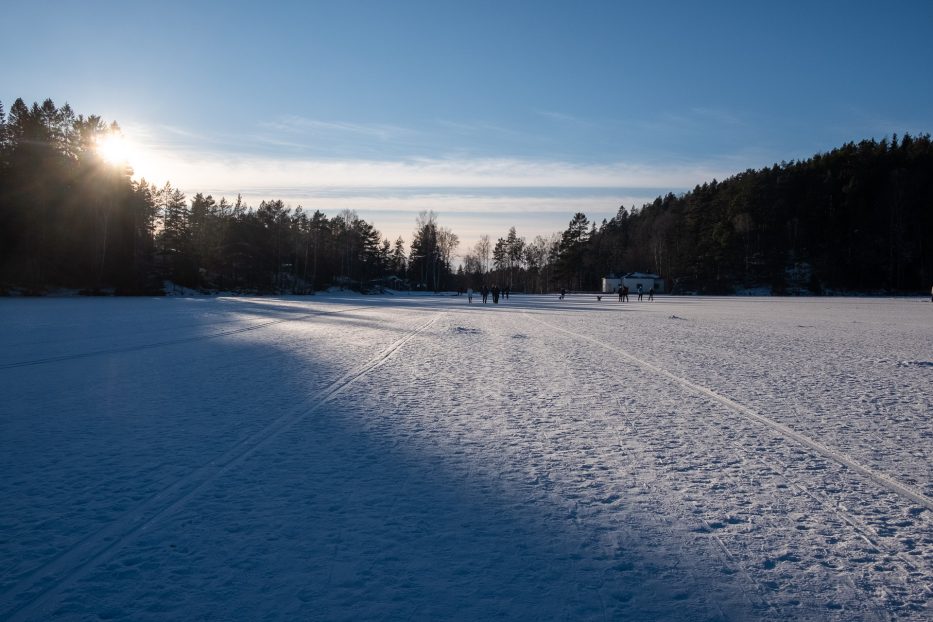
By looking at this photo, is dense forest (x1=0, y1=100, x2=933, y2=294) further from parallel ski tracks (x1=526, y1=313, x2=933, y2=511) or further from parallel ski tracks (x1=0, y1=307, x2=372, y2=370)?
parallel ski tracks (x1=526, y1=313, x2=933, y2=511)

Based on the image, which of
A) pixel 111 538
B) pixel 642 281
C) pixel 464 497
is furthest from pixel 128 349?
pixel 642 281

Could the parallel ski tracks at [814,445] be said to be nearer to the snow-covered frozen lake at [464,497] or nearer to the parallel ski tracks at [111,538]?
the snow-covered frozen lake at [464,497]

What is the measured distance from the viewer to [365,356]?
12.9 metres

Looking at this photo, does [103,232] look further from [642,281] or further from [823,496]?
[642,281]

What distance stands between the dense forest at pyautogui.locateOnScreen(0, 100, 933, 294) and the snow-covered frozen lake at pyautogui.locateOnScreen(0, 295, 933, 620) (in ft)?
162

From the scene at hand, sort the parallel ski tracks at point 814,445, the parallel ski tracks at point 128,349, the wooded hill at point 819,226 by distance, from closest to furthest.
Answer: the parallel ski tracks at point 814,445 → the parallel ski tracks at point 128,349 → the wooded hill at point 819,226

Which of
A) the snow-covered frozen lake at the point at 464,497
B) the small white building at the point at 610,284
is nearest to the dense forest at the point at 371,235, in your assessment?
the small white building at the point at 610,284

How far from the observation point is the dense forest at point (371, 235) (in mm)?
48406

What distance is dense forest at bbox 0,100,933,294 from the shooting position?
48.4 metres

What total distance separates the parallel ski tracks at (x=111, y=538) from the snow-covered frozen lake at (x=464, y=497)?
2cm

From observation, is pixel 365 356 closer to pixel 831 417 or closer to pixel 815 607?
pixel 831 417

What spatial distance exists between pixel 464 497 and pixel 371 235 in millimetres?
103049

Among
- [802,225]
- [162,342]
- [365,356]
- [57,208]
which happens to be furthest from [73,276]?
[802,225]

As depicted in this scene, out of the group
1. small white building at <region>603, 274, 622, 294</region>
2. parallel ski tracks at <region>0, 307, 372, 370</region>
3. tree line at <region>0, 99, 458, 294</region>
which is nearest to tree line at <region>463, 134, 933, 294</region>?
small white building at <region>603, 274, 622, 294</region>
